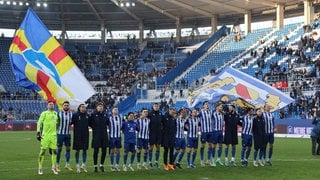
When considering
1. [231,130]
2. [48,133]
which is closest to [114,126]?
[48,133]

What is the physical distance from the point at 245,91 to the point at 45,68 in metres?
8.53

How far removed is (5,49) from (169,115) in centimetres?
5496

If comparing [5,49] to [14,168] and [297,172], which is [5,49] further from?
[297,172]

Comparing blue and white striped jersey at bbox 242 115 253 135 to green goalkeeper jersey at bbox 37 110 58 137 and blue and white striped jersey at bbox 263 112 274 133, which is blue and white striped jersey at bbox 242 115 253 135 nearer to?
blue and white striped jersey at bbox 263 112 274 133

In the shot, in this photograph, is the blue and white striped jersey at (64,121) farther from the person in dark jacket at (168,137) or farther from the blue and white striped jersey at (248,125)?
the blue and white striped jersey at (248,125)

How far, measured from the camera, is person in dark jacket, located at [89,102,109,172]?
58.1 feet

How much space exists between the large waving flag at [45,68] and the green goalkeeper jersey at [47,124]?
2.25ft

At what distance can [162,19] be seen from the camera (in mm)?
69625

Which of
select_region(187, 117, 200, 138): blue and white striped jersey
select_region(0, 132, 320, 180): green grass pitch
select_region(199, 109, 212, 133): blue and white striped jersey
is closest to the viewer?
select_region(0, 132, 320, 180): green grass pitch

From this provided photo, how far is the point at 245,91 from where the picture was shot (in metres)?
22.7

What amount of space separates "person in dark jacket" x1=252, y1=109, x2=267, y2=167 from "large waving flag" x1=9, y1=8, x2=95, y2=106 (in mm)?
6314

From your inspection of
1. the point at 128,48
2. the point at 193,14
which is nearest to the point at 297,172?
the point at 193,14

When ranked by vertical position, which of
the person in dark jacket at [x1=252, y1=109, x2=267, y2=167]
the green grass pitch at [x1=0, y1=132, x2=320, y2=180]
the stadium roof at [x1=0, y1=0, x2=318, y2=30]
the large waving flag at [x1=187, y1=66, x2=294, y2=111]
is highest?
the stadium roof at [x1=0, y1=0, x2=318, y2=30]

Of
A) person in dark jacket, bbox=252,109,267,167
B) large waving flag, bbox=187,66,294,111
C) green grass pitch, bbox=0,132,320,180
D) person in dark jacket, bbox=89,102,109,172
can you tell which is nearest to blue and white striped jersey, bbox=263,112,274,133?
person in dark jacket, bbox=252,109,267,167
